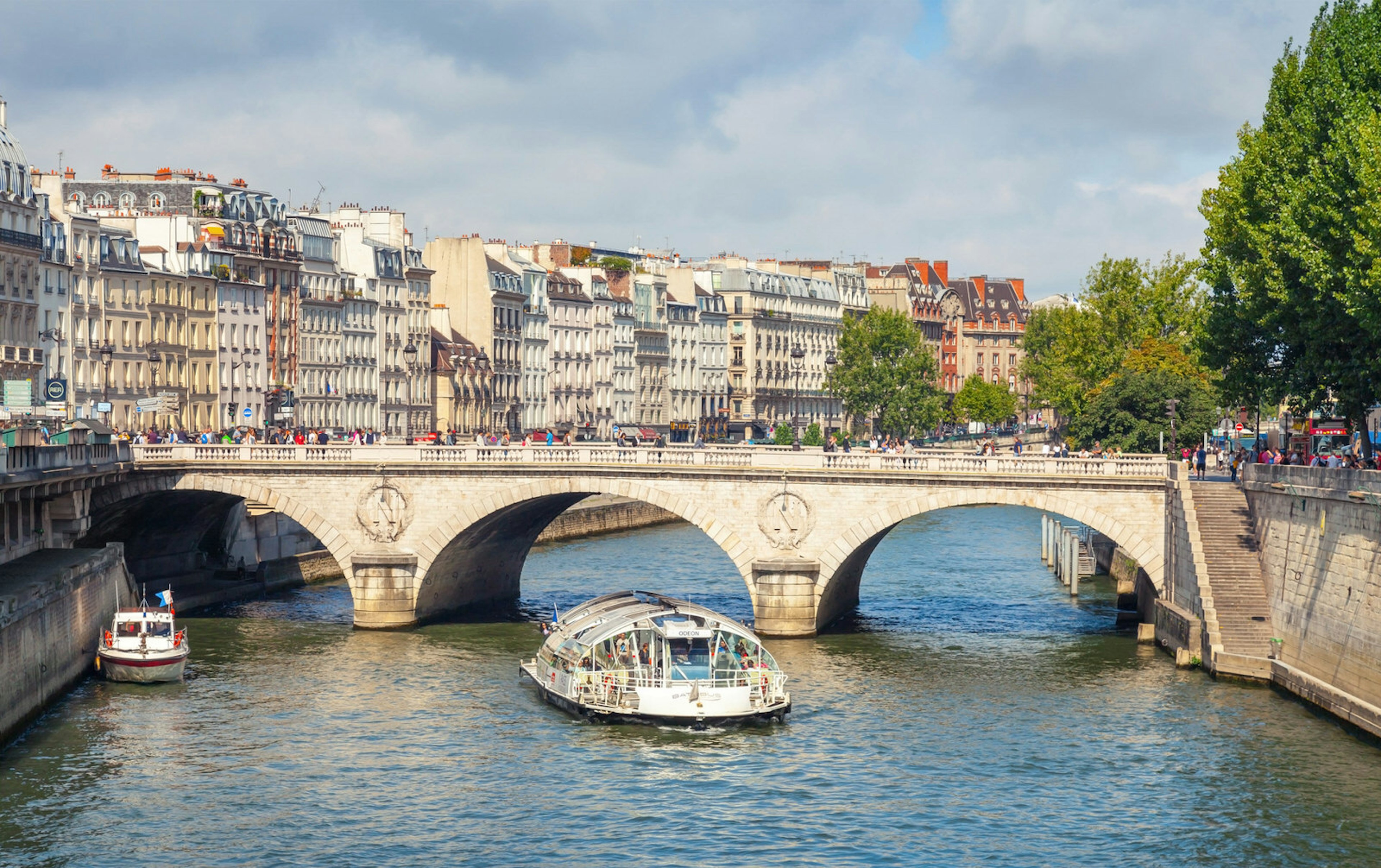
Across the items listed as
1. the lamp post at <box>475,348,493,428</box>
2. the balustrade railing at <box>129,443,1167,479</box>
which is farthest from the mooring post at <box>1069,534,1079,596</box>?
the lamp post at <box>475,348,493,428</box>

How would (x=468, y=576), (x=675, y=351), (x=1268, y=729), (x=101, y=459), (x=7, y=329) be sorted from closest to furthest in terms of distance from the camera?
(x=1268, y=729) < (x=101, y=459) < (x=468, y=576) < (x=7, y=329) < (x=675, y=351)

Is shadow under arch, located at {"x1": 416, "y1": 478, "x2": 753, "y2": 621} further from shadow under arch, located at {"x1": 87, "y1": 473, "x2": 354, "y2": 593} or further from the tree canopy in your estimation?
the tree canopy

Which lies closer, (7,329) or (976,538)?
(7,329)

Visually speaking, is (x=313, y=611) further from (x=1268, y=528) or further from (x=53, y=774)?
(x=1268, y=528)

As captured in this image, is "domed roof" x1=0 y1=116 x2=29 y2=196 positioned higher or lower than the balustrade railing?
higher

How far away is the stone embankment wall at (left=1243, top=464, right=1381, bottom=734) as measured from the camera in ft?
159

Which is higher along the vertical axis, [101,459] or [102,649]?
[101,459]

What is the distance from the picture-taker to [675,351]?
175625mm

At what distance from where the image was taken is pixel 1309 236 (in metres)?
57.4

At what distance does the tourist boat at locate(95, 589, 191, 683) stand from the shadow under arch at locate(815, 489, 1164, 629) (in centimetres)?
2072

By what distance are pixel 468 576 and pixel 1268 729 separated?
Result: 111ft

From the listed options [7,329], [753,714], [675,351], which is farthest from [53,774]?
[675,351]

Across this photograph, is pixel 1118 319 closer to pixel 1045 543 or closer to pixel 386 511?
pixel 1045 543

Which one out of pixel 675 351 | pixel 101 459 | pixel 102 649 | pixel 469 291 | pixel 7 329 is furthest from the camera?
pixel 675 351
